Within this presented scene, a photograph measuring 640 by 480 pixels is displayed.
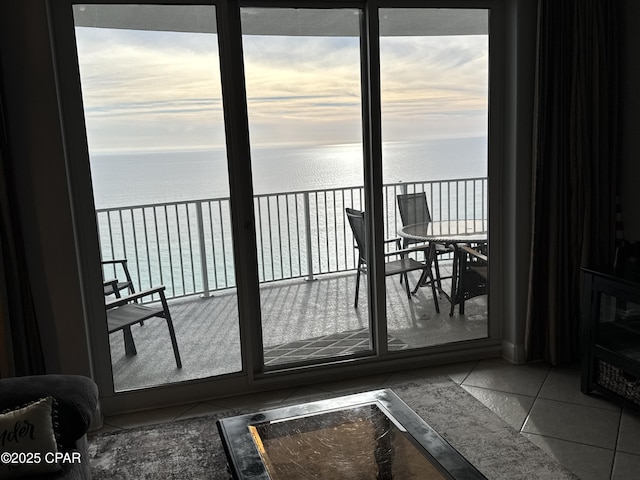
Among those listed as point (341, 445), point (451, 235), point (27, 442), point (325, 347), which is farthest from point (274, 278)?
point (27, 442)

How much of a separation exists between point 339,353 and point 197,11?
7.16ft

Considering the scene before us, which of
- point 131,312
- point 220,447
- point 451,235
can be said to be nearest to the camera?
point 220,447

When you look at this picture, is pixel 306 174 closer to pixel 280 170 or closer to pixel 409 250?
pixel 280 170

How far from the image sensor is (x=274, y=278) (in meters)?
3.55

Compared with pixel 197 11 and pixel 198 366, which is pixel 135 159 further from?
pixel 198 366

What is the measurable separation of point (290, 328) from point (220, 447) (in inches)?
37.7

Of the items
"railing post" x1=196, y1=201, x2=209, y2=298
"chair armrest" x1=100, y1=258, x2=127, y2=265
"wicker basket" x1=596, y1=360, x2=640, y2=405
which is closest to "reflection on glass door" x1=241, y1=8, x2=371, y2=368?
"railing post" x1=196, y1=201, x2=209, y2=298

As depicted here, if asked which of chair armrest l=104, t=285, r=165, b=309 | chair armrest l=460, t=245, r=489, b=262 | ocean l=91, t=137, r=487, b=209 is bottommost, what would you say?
chair armrest l=104, t=285, r=165, b=309

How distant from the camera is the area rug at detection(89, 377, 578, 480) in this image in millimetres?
2604

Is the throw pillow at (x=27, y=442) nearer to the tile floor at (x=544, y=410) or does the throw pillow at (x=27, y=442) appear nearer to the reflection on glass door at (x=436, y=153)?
the tile floor at (x=544, y=410)

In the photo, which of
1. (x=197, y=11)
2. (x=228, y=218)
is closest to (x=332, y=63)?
(x=197, y=11)

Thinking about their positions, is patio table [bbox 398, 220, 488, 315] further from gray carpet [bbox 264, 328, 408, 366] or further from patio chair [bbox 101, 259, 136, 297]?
patio chair [bbox 101, 259, 136, 297]

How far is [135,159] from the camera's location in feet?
10.5

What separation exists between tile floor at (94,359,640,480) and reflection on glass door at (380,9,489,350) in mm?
368
